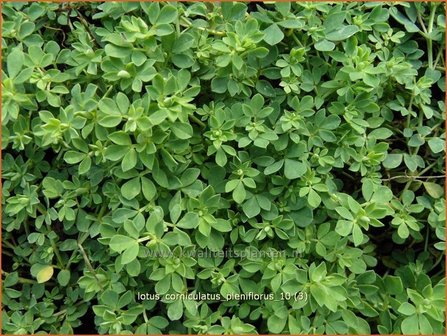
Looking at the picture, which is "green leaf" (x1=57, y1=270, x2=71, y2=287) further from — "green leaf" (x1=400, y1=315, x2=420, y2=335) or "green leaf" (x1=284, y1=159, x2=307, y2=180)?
"green leaf" (x1=400, y1=315, x2=420, y2=335)

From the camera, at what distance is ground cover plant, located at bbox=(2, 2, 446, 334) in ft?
5.05

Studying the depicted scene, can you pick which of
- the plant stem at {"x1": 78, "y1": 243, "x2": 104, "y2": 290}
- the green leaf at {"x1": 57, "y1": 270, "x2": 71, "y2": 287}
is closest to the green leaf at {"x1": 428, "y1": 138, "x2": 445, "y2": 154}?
the plant stem at {"x1": 78, "y1": 243, "x2": 104, "y2": 290}

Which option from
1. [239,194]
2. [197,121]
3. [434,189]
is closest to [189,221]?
[239,194]

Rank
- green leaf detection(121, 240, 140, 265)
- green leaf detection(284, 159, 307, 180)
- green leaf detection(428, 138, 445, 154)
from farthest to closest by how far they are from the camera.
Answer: green leaf detection(428, 138, 445, 154)
green leaf detection(284, 159, 307, 180)
green leaf detection(121, 240, 140, 265)

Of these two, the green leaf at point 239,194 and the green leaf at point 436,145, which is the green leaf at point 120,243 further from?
the green leaf at point 436,145

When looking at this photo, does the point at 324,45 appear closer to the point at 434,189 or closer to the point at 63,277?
the point at 434,189

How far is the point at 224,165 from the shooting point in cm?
159

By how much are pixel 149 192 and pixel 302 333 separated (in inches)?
23.2

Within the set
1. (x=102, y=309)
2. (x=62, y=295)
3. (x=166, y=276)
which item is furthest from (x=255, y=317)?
(x=62, y=295)

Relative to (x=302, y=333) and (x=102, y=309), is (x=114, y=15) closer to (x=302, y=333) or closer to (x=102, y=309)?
(x=102, y=309)

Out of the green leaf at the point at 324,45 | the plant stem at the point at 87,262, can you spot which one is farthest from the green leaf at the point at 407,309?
the plant stem at the point at 87,262

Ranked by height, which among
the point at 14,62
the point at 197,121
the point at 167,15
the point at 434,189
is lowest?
the point at 434,189

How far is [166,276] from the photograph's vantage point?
1556 millimetres

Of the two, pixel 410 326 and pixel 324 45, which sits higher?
pixel 324 45
